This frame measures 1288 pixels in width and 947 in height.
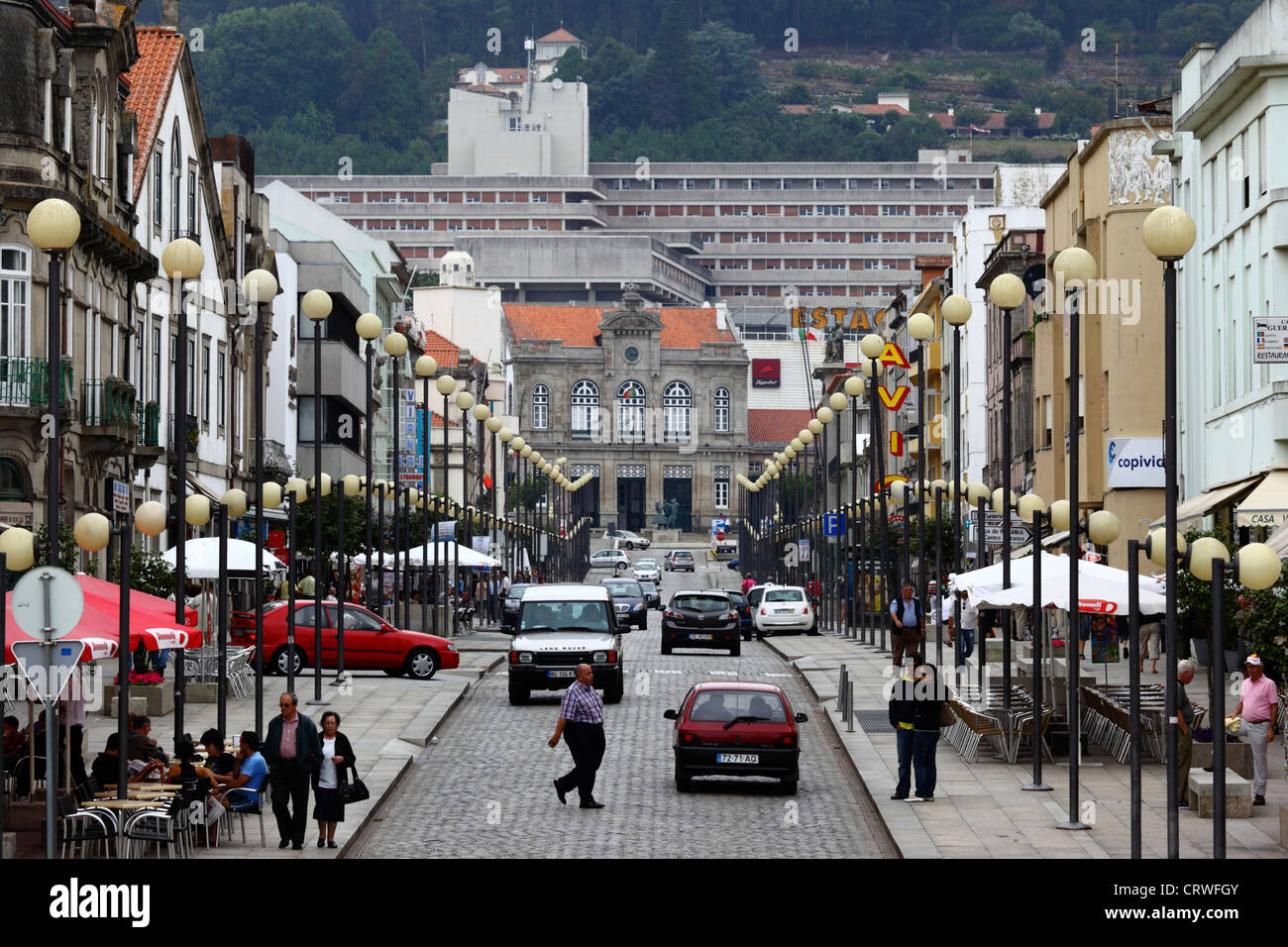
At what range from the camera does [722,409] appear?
180250mm

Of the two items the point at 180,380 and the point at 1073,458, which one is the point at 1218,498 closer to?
the point at 1073,458

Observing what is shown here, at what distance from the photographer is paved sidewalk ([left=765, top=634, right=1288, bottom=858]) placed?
63.9 ft

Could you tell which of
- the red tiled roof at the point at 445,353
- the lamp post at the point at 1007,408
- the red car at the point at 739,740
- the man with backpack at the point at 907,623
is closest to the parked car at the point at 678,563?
the red tiled roof at the point at 445,353

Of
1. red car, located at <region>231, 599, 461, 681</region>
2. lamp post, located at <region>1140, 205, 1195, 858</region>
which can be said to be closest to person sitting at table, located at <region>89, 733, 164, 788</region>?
lamp post, located at <region>1140, 205, 1195, 858</region>

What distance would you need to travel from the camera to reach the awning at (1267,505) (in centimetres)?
3231

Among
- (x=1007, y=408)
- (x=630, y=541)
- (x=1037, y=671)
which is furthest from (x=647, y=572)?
(x=1037, y=671)

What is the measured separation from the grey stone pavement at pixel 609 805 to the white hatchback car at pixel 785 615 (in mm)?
27953

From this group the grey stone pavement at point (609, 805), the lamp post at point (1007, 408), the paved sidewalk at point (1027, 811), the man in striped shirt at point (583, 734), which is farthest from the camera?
the lamp post at point (1007, 408)

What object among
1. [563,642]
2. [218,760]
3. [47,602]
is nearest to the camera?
[47,602]

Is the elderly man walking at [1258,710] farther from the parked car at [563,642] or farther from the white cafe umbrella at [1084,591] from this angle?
the parked car at [563,642]

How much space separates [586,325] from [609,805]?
530 ft

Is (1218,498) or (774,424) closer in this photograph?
(1218,498)

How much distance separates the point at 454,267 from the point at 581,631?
5139 inches
